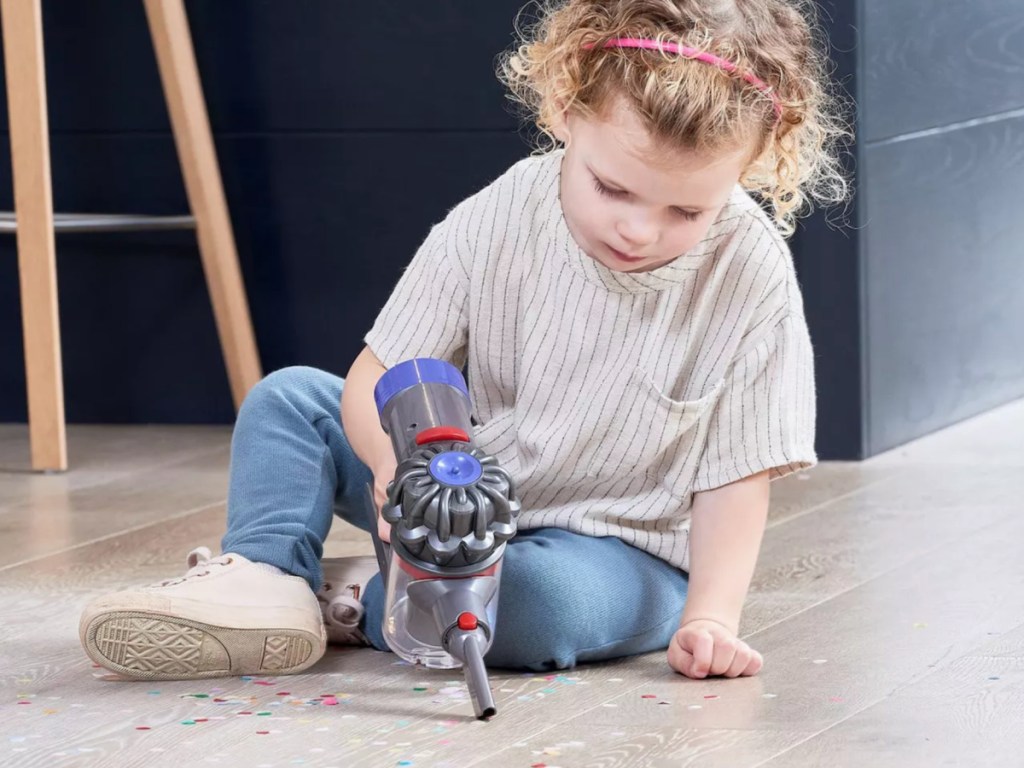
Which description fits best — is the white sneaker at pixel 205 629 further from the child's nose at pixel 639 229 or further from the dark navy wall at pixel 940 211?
the dark navy wall at pixel 940 211

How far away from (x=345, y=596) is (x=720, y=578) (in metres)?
0.32

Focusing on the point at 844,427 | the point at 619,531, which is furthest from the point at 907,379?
the point at 619,531

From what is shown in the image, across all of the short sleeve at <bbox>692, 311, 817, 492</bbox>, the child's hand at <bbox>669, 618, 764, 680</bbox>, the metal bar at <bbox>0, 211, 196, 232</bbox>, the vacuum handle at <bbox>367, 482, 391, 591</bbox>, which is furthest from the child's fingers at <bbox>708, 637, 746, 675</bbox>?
the metal bar at <bbox>0, 211, 196, 232</bbox>

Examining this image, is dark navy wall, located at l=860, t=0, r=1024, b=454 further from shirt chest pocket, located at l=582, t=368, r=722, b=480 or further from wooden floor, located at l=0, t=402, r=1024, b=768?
shirt chest pocket, located at l=582, t=368, r=722, b=480

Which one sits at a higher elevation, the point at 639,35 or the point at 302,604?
the point at 639,35

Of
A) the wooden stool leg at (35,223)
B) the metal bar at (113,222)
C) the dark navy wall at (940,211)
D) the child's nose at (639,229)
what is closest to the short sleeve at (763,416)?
the child's nose at (639,229)

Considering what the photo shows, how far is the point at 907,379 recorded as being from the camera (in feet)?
7.89

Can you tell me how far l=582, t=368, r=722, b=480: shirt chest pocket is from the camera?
1369 mm

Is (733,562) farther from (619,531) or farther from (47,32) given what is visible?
(47,32)

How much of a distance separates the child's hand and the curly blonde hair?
0.32 meters

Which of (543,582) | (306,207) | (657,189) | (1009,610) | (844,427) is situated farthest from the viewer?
(306,207)

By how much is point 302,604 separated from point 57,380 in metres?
1.11

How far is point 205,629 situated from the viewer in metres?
1.27

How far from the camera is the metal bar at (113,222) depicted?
243 cm
